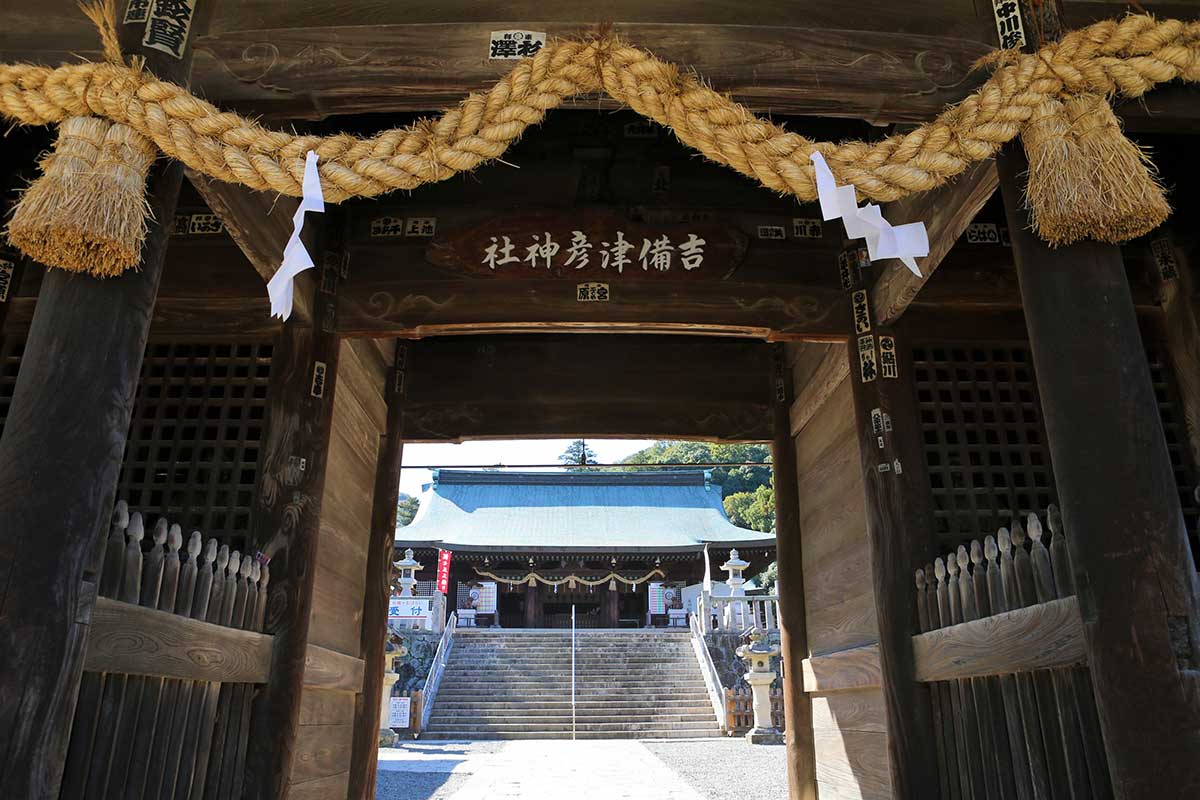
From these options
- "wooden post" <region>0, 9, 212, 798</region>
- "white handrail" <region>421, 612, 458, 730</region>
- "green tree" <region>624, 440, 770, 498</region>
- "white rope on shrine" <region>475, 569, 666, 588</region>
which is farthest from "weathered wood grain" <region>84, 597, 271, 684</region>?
"green tree" <region>624, 440, 770, 498</region>

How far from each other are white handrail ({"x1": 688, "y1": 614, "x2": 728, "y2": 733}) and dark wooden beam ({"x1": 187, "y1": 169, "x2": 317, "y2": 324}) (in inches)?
568

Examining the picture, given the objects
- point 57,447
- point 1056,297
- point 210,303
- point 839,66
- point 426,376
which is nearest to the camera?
point 57,447

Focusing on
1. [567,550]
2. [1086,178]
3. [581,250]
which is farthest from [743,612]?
[1086,178]

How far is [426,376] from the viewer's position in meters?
6.82

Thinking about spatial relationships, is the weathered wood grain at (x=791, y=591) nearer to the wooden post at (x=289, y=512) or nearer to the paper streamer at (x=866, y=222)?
the wooden post at (x=289, y=512)

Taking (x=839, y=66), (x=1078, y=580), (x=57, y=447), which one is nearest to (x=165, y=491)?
(x=57, y=447)

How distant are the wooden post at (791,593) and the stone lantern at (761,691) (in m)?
8.86

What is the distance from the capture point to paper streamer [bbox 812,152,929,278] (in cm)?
234

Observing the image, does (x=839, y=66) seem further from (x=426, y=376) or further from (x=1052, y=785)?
(x=426, y=376)

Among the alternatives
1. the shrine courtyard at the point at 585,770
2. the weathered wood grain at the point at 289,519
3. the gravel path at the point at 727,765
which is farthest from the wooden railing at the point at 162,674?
the gravel path at the point at 727,765

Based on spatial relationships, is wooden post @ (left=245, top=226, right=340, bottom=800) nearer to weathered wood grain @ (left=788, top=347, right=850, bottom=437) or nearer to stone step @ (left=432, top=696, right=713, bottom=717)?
weathered wood grain @ (left=788, top=347, right=850, bottom=437)

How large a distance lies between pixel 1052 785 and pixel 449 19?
11.6 ft

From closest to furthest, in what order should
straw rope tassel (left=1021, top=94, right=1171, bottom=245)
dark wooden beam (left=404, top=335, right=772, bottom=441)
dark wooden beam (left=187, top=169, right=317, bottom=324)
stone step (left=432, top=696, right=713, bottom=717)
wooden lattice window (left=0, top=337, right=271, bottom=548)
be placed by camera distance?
straw rope tassel (left=1021, top=94, right=1171, bottom=245) < dark wooden beam (left=187, top=169, right=317, bottom=324) < wooden lattice window (left=0, top=337, right=271, bottom=548) < dark wooden beam (left=404, top=335, right=772, bottom=441) < stone step (left=432, top=696, right=713, bottom=717)

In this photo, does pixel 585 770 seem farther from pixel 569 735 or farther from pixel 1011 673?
pixel 1011 673
